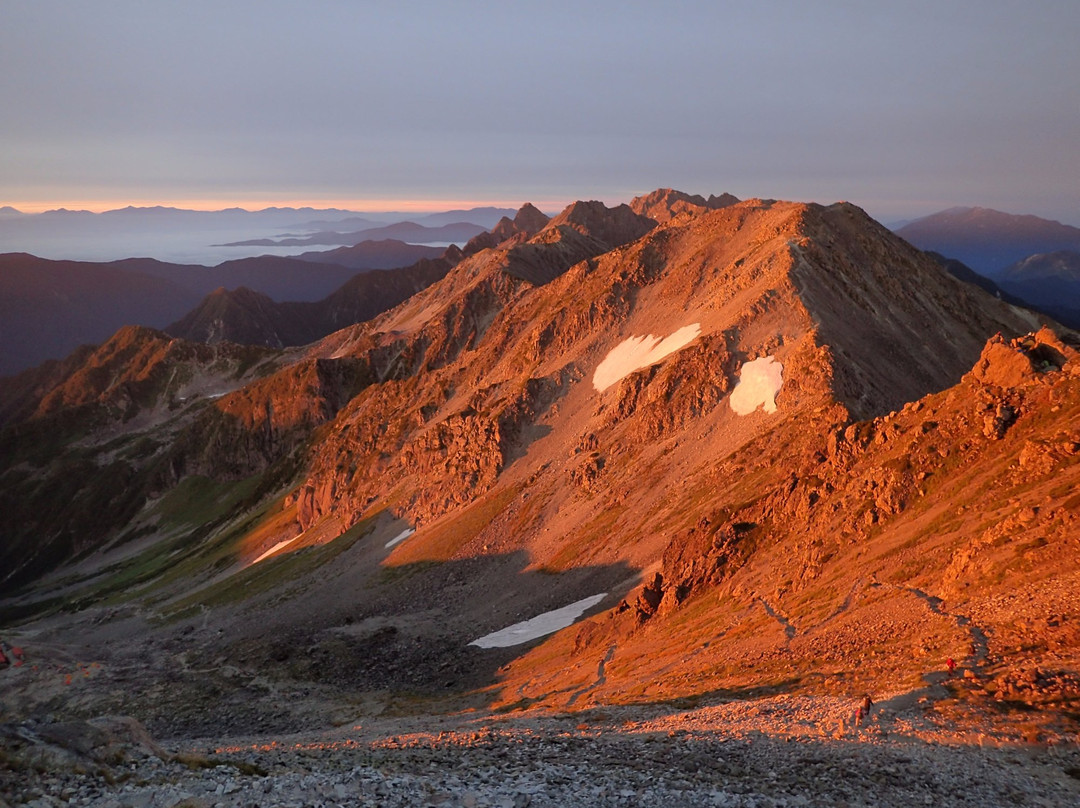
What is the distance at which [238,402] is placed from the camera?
184500mm

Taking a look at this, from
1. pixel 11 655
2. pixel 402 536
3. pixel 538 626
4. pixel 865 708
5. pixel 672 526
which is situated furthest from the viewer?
pixel 402 536

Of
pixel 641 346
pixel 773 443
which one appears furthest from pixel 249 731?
pixel 641 346

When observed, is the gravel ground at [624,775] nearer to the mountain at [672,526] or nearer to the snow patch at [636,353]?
the mountain at [672,526]

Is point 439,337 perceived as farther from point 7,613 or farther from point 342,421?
point 7,613

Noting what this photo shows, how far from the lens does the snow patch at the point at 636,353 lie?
84406 millimetres

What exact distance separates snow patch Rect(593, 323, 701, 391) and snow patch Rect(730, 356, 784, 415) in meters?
12.8

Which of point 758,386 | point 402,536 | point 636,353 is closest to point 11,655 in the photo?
point 402,536

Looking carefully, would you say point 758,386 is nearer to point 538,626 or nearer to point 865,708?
point 538,626

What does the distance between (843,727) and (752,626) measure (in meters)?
18.0

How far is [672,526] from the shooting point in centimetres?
6125

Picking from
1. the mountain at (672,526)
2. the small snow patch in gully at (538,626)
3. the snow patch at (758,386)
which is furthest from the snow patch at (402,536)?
the snow patch at (758,386)

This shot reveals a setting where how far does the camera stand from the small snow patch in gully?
5612 cm

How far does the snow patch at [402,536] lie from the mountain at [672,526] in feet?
3.42

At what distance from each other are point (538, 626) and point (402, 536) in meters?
35.3
